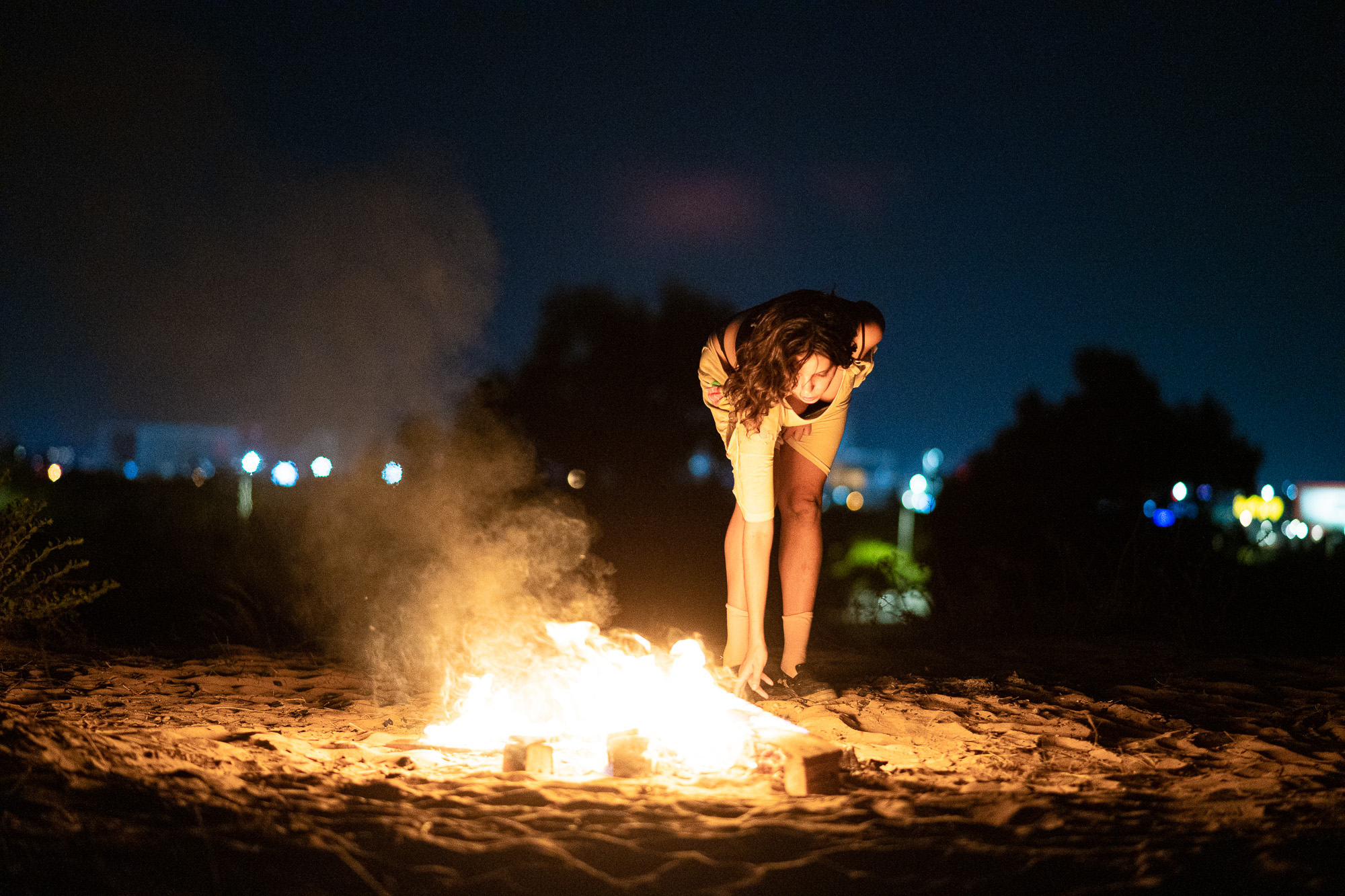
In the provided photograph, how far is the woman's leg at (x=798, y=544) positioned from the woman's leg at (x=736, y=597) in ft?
0.82

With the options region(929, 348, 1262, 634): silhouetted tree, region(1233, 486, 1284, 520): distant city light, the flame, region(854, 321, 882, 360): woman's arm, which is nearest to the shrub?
the flame

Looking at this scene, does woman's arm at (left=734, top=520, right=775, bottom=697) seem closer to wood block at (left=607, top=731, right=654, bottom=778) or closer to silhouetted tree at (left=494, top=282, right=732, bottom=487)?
wood block at (left=607, top=731, right=654, bottom=778)

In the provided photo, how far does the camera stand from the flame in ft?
11.1

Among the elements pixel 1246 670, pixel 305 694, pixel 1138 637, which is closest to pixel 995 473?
pixel 1138 637

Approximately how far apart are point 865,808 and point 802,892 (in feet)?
2.07

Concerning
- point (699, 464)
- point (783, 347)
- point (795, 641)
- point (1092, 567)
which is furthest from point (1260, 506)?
point (783, 347)

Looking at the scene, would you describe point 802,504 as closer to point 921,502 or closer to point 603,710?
point 603,710

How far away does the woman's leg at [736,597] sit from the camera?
439 centimetres

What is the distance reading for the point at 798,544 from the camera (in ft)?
15.0

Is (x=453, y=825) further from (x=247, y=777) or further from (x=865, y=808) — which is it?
(x=865, y=808)

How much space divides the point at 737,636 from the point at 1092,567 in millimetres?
5147

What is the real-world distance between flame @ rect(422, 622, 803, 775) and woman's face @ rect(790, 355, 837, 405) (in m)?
1.14

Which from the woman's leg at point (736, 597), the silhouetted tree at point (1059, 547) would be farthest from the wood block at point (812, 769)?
the silhouetted tree at point (1059, 547)

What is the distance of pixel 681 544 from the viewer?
444 inches
